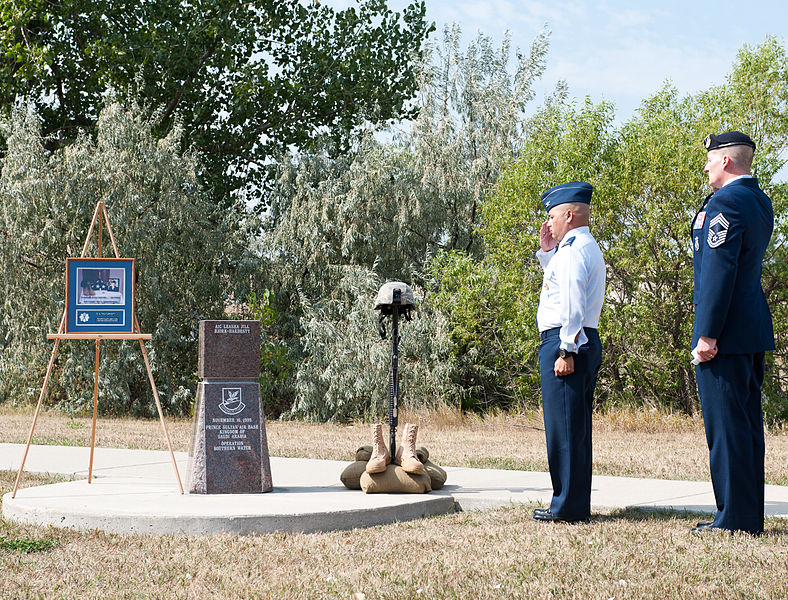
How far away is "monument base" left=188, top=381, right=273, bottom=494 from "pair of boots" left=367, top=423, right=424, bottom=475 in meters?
0.95

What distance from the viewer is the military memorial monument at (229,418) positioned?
25.8ft

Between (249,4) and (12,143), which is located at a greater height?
(249,4)

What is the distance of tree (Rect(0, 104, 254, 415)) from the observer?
18.8m

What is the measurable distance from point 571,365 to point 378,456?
6.88 feet

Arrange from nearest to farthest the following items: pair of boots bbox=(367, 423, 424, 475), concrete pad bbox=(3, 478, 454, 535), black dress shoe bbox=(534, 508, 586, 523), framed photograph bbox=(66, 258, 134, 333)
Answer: concrete pad bbox=(3, 478, 454, 535) < black dress shoe bbox=(534, 508, 586, 523) < pair of boots bbox=(367, 423, 424, 475) < framed photograph bbox=(66, 258, 134, 333)

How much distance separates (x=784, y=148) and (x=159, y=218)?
12.5m

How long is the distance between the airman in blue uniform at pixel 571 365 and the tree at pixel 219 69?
16.3 metres

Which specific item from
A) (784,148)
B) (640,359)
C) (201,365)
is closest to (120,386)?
(640,359)

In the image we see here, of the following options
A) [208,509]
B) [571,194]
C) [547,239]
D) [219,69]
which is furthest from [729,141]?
[219,69]

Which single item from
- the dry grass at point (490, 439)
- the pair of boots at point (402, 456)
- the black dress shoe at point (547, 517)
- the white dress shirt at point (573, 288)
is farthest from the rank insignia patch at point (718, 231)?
the dry grass at point (490, 439)

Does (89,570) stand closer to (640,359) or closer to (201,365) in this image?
(201,365)

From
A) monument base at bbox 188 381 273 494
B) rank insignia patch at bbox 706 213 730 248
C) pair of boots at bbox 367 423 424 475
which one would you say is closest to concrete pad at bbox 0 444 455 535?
monument base at bbox 188 381 273 494

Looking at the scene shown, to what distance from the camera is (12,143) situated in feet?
63.6

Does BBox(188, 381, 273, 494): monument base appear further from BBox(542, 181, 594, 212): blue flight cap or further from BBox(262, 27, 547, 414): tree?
BBox(262, 27, 547, 414): tree
